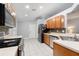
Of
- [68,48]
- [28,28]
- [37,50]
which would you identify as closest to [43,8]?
[37,50]

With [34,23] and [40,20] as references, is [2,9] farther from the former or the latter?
[34,23]

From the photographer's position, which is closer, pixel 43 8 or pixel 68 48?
pixel 68 48

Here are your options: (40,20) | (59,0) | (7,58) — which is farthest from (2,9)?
(40,20)

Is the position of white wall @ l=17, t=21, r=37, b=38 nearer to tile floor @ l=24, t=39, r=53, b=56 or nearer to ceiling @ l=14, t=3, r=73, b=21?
ceiling @ l=14, t=3, r=73, b=21

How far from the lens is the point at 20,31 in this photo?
1145cm

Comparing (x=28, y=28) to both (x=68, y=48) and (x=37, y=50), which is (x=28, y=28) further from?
(x=68, y=48)

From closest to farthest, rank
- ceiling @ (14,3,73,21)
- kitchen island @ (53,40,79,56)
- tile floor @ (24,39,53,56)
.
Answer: kitchen island @ (53,40,79,56) → tile floor @ (24,39,53,56) → ceiling @ (14,3,73,21)

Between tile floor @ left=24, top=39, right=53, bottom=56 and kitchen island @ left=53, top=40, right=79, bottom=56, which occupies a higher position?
kitchen island @ left=53, top=40, right=79, bottom=56

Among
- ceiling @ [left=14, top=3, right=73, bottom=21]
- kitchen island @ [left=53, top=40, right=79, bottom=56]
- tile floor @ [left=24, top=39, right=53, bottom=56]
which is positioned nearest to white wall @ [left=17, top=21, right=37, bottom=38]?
ceiling @ [left=14, top=3, right=73, bottom=21]

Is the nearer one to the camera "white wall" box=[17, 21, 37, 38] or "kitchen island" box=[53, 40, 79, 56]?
"kitchen island" box=[53, 40, 79, 56]

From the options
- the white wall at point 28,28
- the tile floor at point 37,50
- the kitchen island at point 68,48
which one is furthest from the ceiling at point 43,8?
the white wall at point 28,28

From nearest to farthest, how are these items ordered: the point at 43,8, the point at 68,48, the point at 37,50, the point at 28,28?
the point at 68,48 → the point at 37,50 → the point at 43,8 → the point at 28,28

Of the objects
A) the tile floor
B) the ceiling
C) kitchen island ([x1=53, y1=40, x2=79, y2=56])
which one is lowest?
the tile floor

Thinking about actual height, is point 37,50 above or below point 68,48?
below
